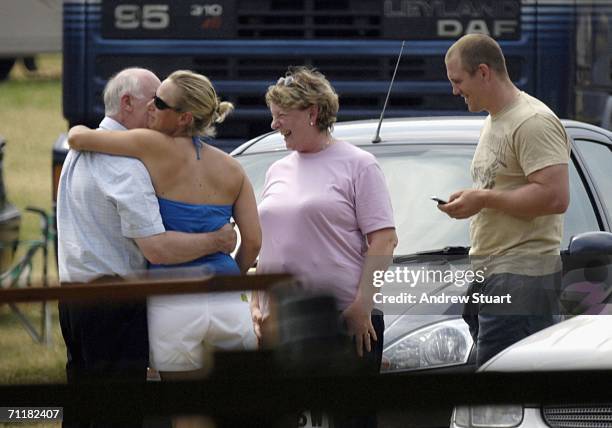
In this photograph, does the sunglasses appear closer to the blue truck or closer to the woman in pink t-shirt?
the woman in pink t-shirt

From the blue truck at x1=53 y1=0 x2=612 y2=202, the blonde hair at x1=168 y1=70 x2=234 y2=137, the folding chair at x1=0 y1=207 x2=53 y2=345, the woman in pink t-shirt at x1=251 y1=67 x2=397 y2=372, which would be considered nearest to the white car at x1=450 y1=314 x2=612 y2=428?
the woman in pink t-shirt at x1=251 y1=67 x2=397 y2=372

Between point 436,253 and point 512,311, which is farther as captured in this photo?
point 436,253

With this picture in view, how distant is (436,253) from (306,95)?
2.89 feet

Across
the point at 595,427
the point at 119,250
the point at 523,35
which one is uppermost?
the point at 523,35

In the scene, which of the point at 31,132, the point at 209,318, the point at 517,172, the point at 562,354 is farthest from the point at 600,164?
the point at 209,318

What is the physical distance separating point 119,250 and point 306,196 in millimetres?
584

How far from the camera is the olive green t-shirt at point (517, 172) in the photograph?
4078 mm

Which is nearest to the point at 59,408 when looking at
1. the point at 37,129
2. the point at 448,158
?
the point at 448,158

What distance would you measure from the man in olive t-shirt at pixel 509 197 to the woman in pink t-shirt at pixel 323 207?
22 centimetres

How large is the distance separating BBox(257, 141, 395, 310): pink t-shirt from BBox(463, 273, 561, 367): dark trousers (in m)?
0.44

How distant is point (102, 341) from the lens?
8.36ft

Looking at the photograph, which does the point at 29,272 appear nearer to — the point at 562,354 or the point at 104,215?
the point at 104,215

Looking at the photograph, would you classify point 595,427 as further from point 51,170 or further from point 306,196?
point 51,170

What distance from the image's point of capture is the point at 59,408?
70.8 inches
